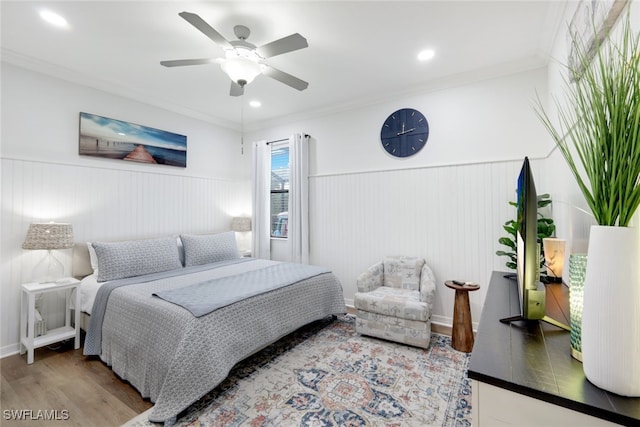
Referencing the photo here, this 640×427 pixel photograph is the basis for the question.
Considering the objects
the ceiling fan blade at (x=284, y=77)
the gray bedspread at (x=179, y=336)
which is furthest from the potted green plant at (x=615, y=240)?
the ceiling fan blade at (x=284, y=77)

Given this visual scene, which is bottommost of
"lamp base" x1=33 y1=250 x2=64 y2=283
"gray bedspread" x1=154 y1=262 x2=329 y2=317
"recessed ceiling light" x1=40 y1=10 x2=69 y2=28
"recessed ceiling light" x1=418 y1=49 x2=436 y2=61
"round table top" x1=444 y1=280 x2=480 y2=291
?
"round table top" x1=444 y1=280 x2=480 y2=291

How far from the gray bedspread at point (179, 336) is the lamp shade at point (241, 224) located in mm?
1834

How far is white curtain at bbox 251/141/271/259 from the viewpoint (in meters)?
4.49

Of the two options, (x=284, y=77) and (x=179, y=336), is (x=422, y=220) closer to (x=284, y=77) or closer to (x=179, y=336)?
(x=284, y=77)

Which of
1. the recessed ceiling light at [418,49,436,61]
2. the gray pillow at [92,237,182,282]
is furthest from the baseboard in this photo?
the recessed ceiling light at [418,49,436,61]

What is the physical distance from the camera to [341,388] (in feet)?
6.77

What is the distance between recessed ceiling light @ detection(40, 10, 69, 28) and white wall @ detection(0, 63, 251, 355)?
901 millimetres

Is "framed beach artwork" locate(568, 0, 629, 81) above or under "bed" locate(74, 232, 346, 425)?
above

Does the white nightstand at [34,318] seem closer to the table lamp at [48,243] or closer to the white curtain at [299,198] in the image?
the table lamp at [48,243]

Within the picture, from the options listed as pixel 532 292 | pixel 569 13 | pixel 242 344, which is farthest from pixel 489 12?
pixel 242 344

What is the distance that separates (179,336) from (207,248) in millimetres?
1947

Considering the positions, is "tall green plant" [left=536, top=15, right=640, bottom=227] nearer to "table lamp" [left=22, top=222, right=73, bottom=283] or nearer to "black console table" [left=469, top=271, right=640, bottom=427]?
"black console table" [left=469, top=271, right=640, bottom=427]

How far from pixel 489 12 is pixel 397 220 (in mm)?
2086

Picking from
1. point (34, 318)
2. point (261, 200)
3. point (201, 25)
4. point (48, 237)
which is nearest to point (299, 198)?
point (261, 200)
